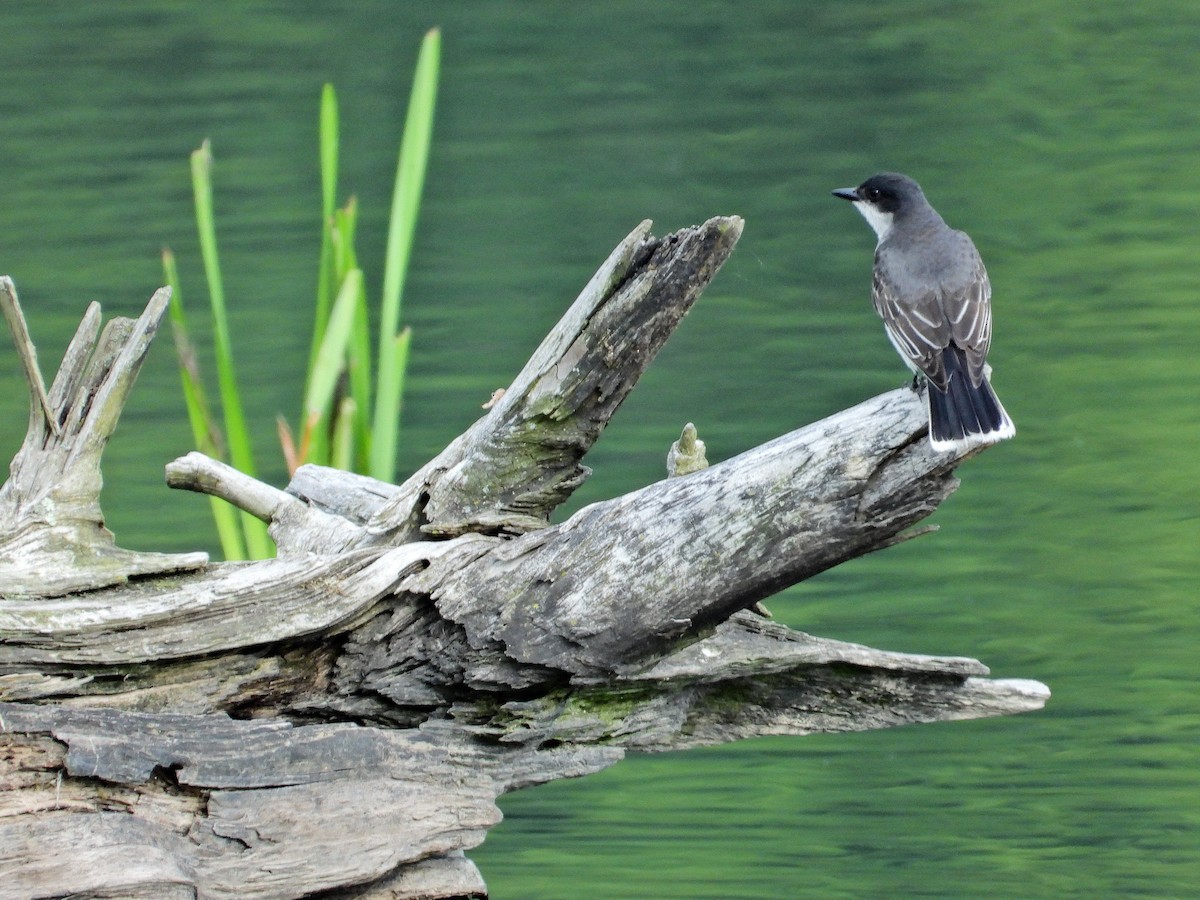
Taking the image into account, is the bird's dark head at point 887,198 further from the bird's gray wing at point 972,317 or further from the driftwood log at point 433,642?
the driftwood log at point 433,642

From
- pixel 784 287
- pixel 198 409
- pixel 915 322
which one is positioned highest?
pixel 784 287

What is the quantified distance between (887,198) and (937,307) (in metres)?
0.76

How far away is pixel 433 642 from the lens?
2814mm

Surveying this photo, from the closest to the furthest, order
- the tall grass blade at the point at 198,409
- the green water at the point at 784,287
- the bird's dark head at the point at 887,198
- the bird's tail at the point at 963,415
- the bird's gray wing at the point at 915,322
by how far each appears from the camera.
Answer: the bird's tail at the point at 963,415, the bird's gray wing at the point at 915,322, the bird's dark head at the point at 887,198, the tall grass blade at the point at 198,409, the green water at the point at 784,287

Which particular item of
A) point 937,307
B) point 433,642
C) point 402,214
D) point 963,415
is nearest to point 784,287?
point 402,214

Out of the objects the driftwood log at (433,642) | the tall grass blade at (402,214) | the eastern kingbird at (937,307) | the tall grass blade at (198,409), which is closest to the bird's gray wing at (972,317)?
the eastern kingbird at (937,307)

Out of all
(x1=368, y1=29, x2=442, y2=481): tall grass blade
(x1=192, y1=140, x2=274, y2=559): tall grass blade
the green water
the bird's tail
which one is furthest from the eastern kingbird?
the green water

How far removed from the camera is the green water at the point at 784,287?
4777mm

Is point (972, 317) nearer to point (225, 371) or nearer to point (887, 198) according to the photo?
point (887, 198)

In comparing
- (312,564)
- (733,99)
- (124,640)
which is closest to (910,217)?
(312,564)

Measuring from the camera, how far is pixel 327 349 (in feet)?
13.4

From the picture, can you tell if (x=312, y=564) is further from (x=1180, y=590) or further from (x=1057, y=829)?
(x=1180, y=590)

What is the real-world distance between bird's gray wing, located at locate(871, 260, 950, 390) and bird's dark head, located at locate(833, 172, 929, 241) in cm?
34

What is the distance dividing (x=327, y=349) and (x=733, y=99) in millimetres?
6944
